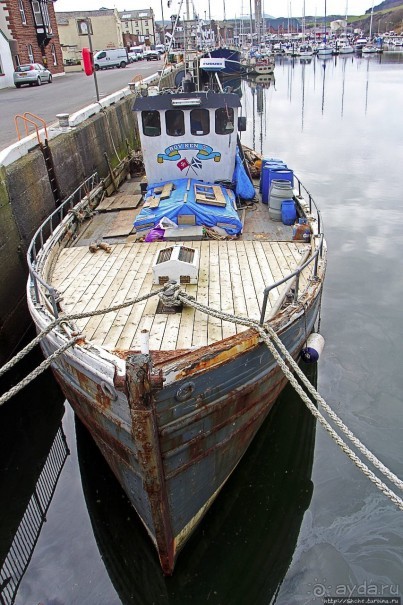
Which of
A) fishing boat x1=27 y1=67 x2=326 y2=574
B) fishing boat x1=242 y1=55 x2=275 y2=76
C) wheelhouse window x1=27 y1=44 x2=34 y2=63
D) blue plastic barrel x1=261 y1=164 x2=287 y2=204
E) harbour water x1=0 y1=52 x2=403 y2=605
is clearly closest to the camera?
fishing boat x1=27 y1=67 x2=326 y2=574

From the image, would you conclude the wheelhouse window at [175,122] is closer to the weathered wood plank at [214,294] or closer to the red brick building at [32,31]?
the weathered wood plank at [214,294]

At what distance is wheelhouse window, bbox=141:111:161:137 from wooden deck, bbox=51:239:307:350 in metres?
3.34

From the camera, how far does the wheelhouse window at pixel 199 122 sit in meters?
11.1

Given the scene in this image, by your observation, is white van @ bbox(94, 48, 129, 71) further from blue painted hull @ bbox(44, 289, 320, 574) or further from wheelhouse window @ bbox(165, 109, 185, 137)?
blue painted hull @ bbox(44, 289, 320, 574)

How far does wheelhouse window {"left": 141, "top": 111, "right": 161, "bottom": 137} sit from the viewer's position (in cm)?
1123

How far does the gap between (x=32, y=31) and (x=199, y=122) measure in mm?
34582

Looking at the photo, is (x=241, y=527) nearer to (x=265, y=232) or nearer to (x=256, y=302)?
(x=256, y=302)

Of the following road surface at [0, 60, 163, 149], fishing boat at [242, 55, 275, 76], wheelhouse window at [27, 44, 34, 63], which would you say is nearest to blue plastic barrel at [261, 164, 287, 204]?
road surface at [0, 60, 163, 149]

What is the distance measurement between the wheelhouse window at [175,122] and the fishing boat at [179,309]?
0.02m

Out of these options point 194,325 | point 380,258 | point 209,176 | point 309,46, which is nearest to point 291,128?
point 380,258

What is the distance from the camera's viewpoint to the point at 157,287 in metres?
7.50

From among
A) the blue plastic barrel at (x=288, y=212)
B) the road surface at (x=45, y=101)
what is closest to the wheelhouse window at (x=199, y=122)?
the blue plastic barrel at (x=288, y=212)

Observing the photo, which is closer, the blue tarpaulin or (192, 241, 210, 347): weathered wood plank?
(192, 241, 210, 347): weathered wood plank

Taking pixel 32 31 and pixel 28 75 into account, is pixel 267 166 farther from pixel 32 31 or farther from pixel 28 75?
pixel 32 31
